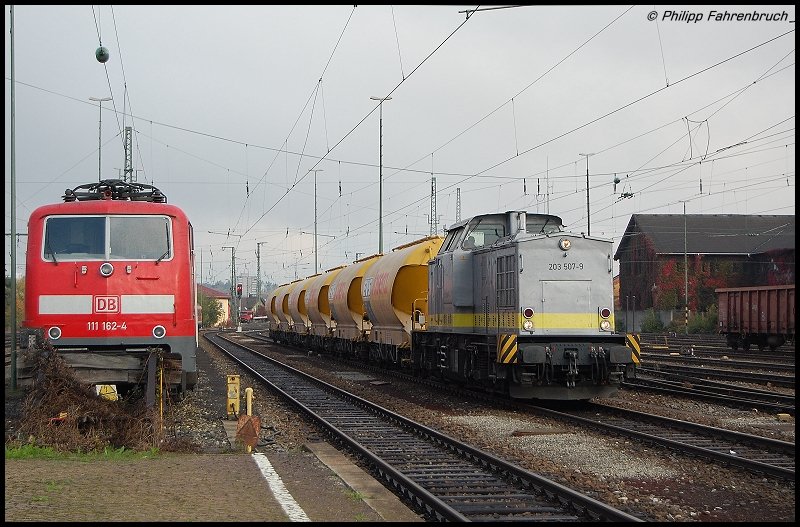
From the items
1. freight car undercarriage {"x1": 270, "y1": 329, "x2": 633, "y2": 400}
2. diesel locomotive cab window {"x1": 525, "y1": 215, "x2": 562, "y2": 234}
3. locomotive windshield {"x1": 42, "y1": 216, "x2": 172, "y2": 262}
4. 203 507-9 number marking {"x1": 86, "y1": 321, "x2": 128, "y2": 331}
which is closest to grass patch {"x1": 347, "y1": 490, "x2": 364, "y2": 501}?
203 507-9 number marking {"x1": 86, "y1": 321, "x2": 128, "y2": 331}

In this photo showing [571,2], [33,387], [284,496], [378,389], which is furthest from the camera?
[378,389]

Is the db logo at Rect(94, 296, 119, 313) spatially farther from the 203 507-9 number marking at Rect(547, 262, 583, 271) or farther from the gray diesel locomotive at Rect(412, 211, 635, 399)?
the 203 507-9 number marking at Rect(547, 262, 583, 271)

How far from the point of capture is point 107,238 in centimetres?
1353

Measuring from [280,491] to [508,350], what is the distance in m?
7.77

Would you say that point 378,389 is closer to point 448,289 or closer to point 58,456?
point 448,289

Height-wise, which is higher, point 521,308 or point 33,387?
point 521,308

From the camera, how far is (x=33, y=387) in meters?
12.1

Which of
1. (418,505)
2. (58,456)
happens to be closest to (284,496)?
(418,505)

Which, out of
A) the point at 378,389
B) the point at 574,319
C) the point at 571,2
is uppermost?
the point at 571,2

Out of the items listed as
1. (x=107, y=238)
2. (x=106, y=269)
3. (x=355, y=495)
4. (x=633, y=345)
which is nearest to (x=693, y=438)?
(x=633, y=345)

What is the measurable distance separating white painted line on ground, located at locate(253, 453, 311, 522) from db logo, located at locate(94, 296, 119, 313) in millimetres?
3554

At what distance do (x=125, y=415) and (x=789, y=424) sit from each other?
34.2 ft

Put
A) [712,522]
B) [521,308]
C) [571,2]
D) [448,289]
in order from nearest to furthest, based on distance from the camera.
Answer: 1. [571,2]
2. [712,522]
3. [521,308]
4. [448,289]

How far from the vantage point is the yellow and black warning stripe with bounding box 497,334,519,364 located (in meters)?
16.0
